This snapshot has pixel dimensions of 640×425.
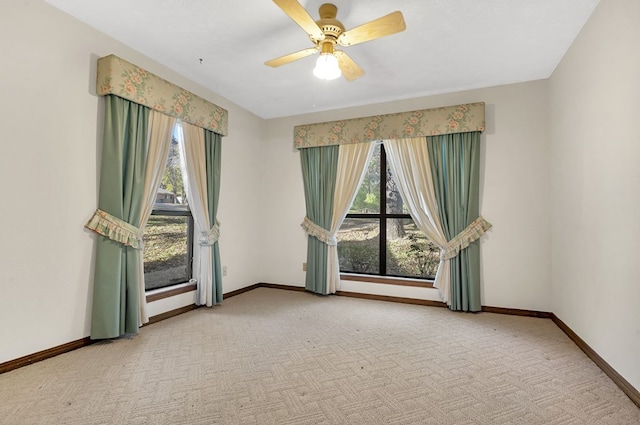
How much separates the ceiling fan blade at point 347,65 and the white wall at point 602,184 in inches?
67.5

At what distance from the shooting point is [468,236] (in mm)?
3500

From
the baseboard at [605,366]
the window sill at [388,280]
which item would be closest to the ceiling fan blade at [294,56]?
the window sill at [388,280]

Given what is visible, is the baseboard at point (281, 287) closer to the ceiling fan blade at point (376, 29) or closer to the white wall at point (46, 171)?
the white wall at point (46, 171)

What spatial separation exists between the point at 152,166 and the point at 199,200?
0.68 meters

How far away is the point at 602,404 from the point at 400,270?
240 centimetres

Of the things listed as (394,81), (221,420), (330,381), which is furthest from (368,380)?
(394,81)

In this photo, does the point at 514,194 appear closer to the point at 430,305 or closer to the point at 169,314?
the point at 430,305

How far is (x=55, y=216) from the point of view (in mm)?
2305

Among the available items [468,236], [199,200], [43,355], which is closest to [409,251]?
[468,236]

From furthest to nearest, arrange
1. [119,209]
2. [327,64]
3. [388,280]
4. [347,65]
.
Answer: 1. [388,280]
2. [119,209]
3. [347,65]
4. [327,64]

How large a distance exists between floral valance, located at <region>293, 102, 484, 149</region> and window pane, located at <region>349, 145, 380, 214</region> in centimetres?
35

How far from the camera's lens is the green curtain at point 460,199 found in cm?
348

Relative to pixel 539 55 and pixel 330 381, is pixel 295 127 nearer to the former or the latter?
Answer: pixel 539 55

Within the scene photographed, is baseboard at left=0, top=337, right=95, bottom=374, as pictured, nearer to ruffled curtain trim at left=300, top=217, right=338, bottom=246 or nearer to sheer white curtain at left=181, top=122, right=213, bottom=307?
sheer white curtain at left=181, top=122, right=213, bottom=307
